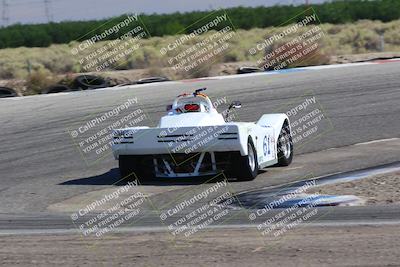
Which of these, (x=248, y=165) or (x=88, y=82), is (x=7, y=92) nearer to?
(x=88, y=82)

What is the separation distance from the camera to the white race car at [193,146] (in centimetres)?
1302

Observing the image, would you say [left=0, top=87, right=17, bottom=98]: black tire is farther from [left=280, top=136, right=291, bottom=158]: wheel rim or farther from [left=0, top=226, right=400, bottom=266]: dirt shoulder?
[left=0, top=226, right=400, bottom=266]: dirt shoulder

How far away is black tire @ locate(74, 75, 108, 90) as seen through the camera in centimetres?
2664

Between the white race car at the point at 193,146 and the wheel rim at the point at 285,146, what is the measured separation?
0.74 metres

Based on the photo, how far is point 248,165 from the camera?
13141mm

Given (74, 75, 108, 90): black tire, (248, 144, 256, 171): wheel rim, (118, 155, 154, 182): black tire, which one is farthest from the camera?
(74, 75, 108, 90): black tire

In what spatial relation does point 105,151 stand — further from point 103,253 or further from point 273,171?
point 103,253

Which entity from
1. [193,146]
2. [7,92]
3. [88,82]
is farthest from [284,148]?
[7,92]

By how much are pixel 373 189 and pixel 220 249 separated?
12.0ft

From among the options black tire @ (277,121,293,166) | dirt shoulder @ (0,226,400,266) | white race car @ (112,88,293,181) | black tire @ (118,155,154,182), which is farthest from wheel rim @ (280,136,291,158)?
dirt shoulder @ (0,226,400,266)

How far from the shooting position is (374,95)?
73.7ft

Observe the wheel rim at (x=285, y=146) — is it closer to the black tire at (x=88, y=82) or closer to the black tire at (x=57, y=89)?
the black tire at (x=88, y=82)

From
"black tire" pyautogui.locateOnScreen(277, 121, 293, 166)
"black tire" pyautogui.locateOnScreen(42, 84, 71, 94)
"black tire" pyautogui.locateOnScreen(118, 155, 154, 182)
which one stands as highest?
"black tire" pyautogui.locateOnScreen(42, 84, 71, 94)

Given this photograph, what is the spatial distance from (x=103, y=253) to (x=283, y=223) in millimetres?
2013
